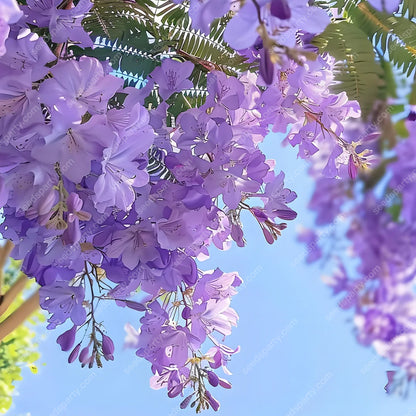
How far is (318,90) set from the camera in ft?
1.95

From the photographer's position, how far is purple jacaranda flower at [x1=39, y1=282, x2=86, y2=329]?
22.7 inches

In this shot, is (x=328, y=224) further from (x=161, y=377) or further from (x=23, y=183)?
(x=161, y=377)

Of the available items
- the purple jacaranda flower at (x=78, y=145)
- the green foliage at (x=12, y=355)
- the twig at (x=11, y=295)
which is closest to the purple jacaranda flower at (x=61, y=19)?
the purple jacaranda flower at (x=78, y=145)

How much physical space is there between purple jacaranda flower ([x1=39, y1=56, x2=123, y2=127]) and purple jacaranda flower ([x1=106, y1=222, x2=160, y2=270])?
0.13m

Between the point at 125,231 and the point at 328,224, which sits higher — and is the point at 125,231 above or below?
below

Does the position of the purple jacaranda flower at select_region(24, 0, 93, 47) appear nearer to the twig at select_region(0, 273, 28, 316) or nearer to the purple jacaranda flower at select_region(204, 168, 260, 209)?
the purple jacaranda flower at select_region(204, 168, 260, 209)

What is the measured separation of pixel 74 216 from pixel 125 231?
0.10 m

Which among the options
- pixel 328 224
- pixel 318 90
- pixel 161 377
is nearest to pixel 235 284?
pixel 161 377

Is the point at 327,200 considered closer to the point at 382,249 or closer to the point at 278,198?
the point at 382,249

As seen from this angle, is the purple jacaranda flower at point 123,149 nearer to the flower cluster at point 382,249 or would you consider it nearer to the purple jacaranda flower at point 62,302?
the purple jacaranda flower at point 62,302

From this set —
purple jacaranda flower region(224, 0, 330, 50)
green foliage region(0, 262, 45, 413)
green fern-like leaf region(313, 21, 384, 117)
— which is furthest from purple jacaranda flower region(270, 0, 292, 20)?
green foliage region(0, 262, 45, 413)

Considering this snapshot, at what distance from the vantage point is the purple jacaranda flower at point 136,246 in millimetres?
525

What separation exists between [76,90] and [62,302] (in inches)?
10.6

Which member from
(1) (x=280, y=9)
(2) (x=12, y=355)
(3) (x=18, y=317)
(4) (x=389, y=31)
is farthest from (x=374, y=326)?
(2) (x=12, y=355)
